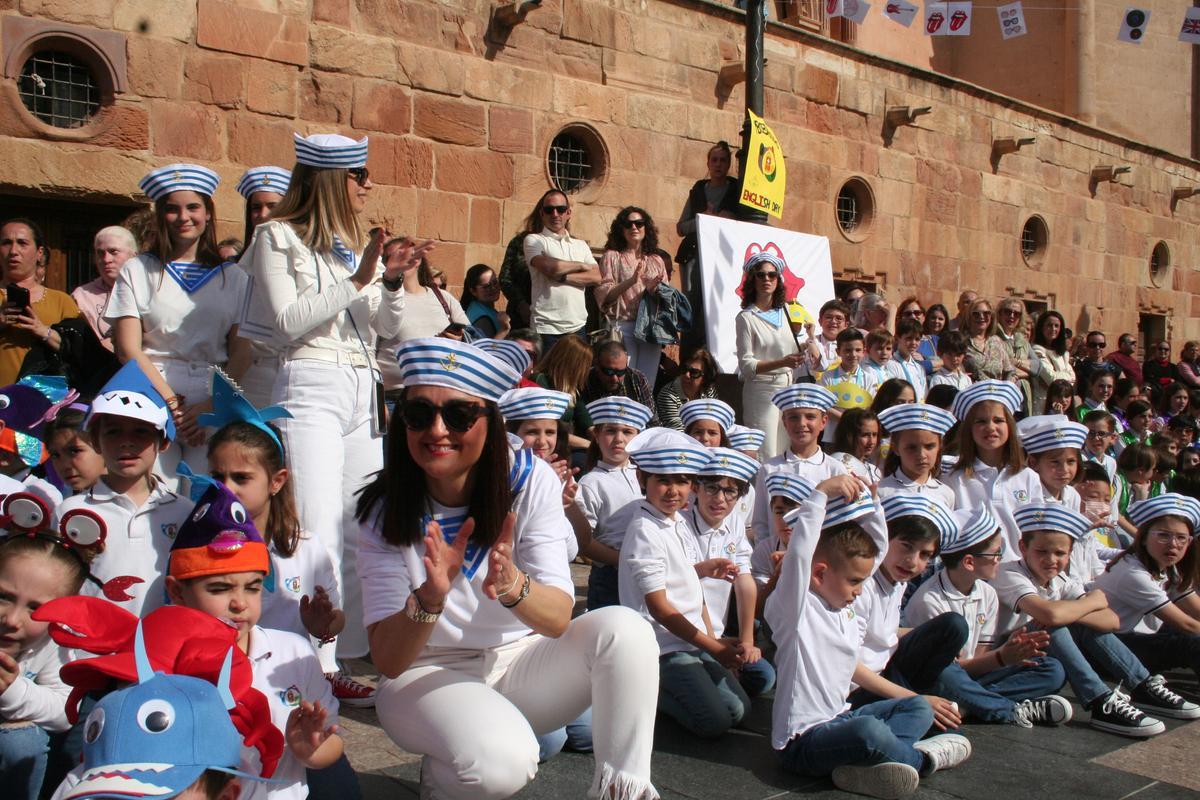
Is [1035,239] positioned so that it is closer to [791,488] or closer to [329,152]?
[791,488]

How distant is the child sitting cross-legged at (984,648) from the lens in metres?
4.73

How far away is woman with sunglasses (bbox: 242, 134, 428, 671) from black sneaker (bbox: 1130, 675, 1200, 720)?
334 centimetres

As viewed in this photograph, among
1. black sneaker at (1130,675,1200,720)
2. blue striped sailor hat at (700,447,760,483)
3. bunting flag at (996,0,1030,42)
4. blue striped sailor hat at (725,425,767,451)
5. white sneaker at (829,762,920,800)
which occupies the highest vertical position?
bunting flag at (996,0,1030,42)

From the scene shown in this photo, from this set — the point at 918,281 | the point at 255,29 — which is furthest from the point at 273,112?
the point at 918,281

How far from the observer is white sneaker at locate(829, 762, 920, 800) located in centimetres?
372

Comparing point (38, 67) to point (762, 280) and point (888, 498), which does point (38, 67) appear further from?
point (888, 498)

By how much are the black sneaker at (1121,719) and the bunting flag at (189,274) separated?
12.9 ft

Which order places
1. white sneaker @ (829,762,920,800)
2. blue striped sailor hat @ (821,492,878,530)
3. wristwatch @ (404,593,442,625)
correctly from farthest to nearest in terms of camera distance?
blue striped sailor hat @ (821,492,878,530) → white sneaker @ (829,762,920,800) → wristwatch @ (404,593,442,625)

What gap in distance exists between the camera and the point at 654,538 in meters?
4.60

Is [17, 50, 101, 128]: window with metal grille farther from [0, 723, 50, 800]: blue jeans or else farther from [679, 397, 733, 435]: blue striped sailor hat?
[0, 723, 50, 800]: blue jeans

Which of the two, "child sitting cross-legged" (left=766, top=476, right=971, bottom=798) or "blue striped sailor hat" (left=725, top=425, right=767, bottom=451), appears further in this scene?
"blue striped sailor hat" (left=725, top=425, right=767, bottom=451)

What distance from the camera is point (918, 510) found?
4.77 metres

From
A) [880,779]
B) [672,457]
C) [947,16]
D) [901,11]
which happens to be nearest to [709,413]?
[672,457]

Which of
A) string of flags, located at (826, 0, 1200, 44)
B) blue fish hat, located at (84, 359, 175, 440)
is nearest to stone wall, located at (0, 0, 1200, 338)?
string of flags, located at (826, 0, 1200, 44)
